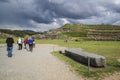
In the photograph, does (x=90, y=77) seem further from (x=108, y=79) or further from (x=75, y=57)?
(x=75, y=57)

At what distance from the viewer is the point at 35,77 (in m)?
12.0

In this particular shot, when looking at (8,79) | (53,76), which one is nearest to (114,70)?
(53,76)

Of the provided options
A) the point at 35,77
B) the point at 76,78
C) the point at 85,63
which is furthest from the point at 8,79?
the point at 85,63

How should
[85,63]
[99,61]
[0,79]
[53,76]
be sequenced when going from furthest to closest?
[85,63] < [99,61] < [53,76] < [0,79]

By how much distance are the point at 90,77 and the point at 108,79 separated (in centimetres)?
101

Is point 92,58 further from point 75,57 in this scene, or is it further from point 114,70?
point 75,57

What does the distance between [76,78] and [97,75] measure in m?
1.55

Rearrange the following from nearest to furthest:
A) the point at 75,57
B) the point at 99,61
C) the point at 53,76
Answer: the point at 53,76
the point at 99,61
the point at 75,57

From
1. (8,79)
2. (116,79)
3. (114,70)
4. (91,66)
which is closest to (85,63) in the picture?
(91,66)

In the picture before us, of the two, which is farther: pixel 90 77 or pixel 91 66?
pixel 91 66

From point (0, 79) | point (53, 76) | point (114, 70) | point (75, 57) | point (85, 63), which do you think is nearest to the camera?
point (0, 79)

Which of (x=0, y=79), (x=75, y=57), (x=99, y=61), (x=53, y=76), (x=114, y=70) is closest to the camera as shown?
(x=0, y=79)

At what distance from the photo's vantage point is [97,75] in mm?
12906

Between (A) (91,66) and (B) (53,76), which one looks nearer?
(B) (53,76)
